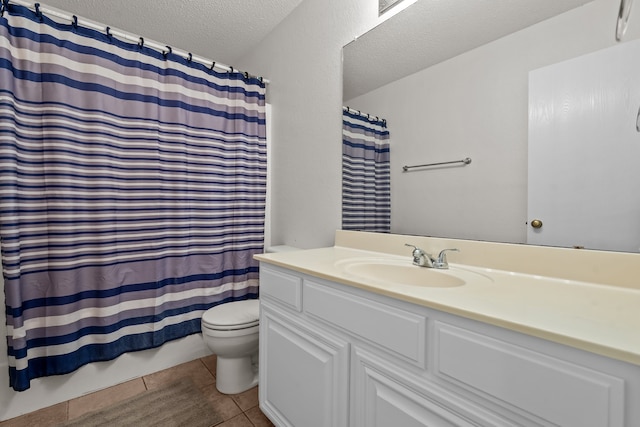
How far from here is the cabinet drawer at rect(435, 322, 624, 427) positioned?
0.49 m

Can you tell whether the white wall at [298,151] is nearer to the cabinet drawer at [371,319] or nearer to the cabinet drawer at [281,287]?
the cabinet drawer at [281,287]

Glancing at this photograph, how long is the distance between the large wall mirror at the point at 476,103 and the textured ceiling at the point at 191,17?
920 millimetres

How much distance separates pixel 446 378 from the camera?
69 cm

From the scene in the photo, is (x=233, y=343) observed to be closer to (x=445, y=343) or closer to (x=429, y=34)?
(x=445, y=343)

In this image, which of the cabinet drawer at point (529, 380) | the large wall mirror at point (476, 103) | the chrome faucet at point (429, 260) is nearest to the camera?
the cabinet drawer at point (529, 380)

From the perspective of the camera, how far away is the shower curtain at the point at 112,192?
4.42ft

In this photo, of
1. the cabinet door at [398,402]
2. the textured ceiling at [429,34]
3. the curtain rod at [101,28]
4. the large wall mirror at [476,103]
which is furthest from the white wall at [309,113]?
the cabinet door at [398,402]

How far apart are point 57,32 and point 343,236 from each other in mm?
1800

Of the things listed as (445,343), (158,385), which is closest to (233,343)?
(158,385)

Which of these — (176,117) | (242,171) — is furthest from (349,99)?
(176,117)

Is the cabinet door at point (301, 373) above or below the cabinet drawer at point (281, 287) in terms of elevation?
below

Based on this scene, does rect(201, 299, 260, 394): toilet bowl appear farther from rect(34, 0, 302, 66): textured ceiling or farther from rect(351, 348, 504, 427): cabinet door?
rect(34, 0, 302, 66): textured ceiling

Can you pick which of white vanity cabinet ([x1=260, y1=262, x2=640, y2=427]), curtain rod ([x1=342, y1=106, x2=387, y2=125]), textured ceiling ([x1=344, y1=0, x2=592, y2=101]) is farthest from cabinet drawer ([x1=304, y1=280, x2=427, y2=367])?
textured ceiling ([x1=344, y1=0, x2=592, y2=101])

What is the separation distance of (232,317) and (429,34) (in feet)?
5.72
